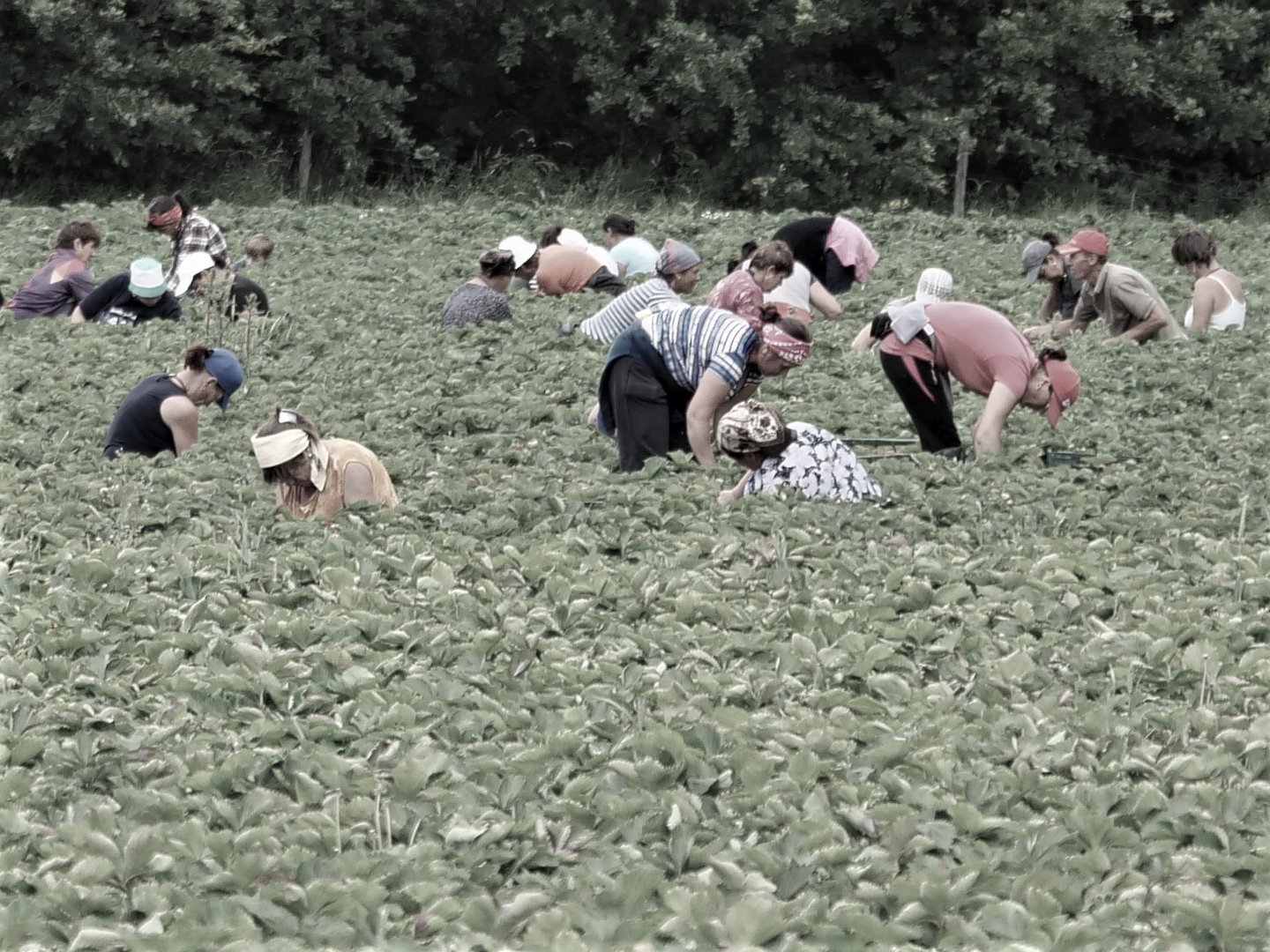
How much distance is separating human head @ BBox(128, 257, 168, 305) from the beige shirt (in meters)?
6.21

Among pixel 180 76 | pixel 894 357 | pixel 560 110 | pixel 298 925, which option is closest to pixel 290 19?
pixel 180 76

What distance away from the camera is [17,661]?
5.72m

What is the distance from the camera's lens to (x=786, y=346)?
8.06m

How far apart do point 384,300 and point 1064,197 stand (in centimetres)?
1664

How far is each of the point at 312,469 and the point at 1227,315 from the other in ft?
26.9

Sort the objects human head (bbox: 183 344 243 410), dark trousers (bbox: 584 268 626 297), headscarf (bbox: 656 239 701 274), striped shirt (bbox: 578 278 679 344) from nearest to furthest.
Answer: human head (bbox: 183 344 243 410) < striped shirt (bbox: 578 278 679 344) < headscarf (bbox: 656 239 701 274) < dark trousers (bbox: 584 268 626 297)

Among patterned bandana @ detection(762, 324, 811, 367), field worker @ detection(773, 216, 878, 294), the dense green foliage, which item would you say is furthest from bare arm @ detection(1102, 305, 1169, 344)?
the dense green foliage

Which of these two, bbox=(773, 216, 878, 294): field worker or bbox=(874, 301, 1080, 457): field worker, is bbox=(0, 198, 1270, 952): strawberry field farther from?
bbox=(773, 216, 878, 294): field worker

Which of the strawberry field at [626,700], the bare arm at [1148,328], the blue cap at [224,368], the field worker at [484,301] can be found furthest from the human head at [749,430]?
the bare arm at [1148,328]

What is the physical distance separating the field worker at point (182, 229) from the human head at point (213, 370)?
172 inches

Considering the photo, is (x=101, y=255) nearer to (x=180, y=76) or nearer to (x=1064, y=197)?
(x=180, y=76)

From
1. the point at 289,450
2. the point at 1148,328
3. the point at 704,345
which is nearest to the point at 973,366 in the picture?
the point at 704,345

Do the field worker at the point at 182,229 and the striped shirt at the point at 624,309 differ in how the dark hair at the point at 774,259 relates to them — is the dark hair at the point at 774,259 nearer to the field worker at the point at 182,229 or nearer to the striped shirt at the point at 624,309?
the striped shirt at the point at 624,309

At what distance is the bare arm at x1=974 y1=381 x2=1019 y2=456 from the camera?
8461 millimetres
